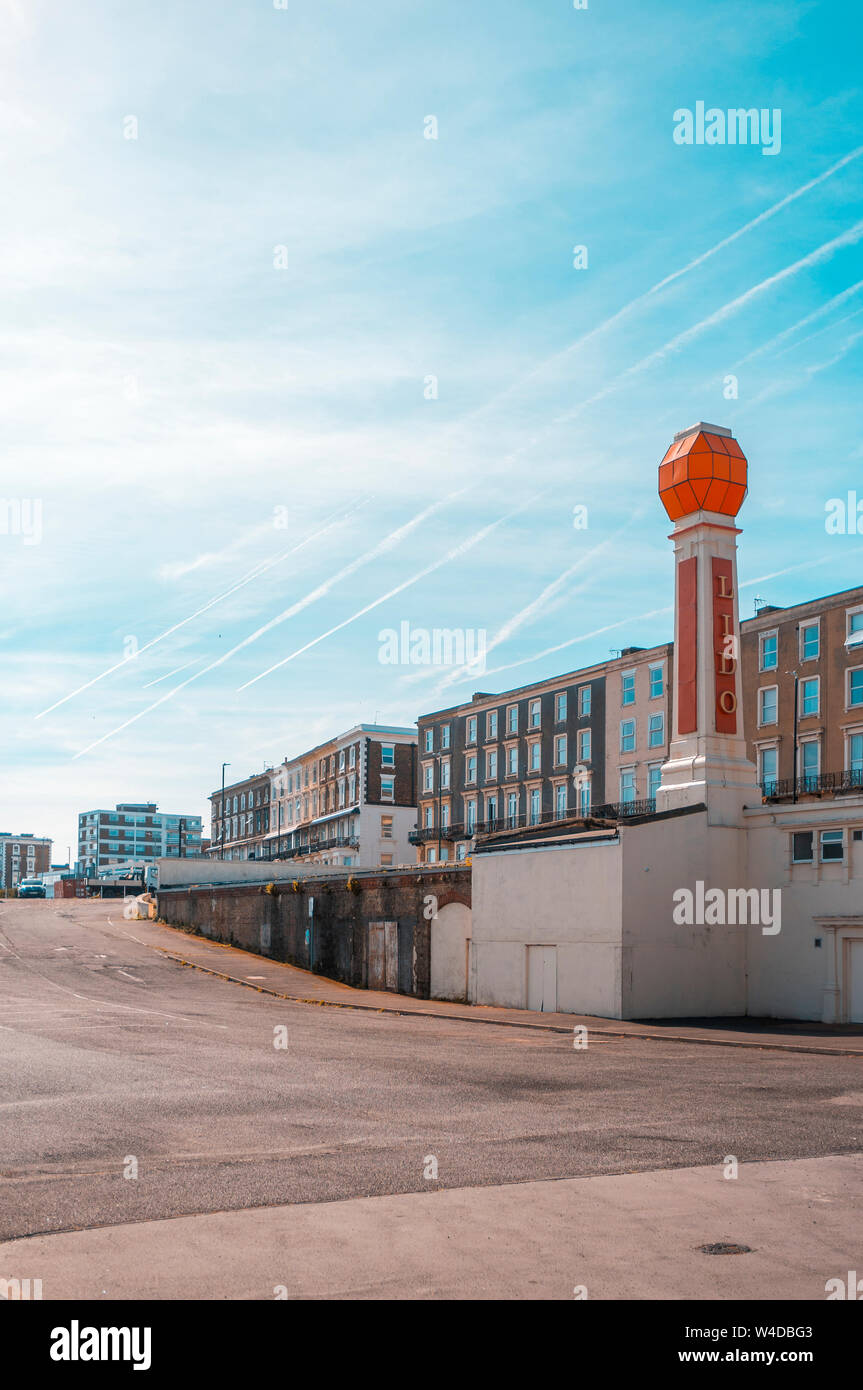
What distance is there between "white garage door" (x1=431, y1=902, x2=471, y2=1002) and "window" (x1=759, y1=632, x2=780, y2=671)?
79.0ft

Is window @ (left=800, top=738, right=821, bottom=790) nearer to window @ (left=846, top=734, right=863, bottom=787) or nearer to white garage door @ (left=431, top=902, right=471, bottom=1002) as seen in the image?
window @ (left=846, top=734, right=863, bottom=787)

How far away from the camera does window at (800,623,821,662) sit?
55.4m

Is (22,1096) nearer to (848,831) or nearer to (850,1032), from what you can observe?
(850,1032)

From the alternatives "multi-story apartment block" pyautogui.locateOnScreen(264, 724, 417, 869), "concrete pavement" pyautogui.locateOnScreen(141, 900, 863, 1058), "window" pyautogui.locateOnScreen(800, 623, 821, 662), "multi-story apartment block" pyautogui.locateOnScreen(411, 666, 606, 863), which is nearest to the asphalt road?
"concrete pavement" pyautogui.locateOnScreen(141, 900, 863, 1058)

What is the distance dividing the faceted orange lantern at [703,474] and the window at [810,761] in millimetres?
19955

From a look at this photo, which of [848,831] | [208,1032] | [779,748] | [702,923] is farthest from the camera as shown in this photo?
[779,748]

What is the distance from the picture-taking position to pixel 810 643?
55750 millimetres

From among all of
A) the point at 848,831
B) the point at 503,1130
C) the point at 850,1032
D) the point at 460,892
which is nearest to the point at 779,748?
the point at 460,892

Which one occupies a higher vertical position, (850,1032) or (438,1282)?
(438,1282)

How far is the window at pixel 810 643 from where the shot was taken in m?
55.4

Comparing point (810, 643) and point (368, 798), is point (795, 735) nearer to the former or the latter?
point (810, 643)
